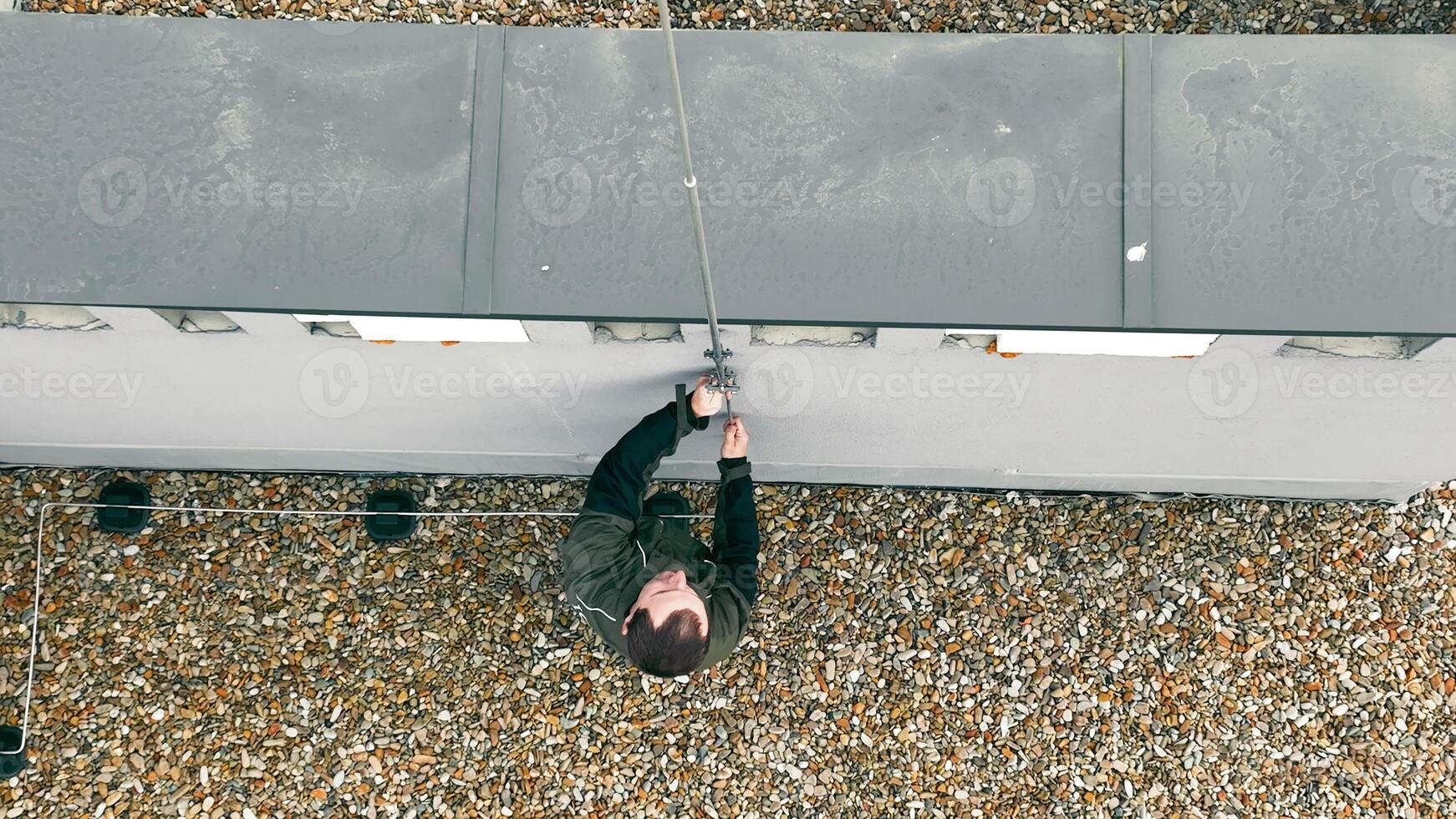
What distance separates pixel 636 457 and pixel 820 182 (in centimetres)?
136

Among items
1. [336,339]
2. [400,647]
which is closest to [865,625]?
[400,647]

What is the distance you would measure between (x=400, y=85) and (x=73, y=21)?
3.58 feet

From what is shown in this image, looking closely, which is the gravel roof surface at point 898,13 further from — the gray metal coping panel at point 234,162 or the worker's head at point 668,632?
the worker's head at point 668,632

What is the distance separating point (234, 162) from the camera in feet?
10.5

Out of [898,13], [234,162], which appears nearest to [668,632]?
[234,162]

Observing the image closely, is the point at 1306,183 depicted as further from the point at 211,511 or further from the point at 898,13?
the point at 211,511

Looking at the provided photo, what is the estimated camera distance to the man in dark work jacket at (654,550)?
3.88 meters

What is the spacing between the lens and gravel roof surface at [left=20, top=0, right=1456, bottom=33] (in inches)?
223

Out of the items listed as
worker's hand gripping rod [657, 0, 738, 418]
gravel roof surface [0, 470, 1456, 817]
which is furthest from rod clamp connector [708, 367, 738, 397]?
gravel roof surface [0, 470, 1456, 817]

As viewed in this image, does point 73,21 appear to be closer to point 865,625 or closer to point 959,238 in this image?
point 959,238

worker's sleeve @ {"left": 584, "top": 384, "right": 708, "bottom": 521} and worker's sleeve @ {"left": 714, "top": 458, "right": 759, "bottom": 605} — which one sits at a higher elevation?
worker's sleeve @ {"left": 584, "top": 384, "right": 708, "bottom": 521}

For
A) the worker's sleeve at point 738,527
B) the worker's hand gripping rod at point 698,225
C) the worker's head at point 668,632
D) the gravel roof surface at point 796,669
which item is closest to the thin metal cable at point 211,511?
the gravel roof surface at point 796,669

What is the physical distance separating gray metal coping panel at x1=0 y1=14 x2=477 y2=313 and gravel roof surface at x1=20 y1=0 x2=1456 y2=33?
8.57ft

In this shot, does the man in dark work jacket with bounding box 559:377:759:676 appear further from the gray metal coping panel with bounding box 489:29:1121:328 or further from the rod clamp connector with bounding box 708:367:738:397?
the gray metal coping panel with bounding box 489:29:1121:328
